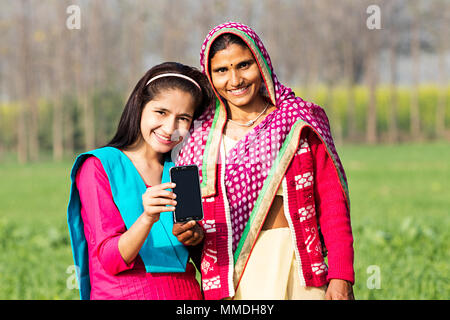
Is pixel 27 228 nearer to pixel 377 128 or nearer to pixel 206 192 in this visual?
pixel 206 192

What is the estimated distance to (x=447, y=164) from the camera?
17.2m

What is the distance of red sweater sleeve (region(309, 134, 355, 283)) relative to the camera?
2.26m

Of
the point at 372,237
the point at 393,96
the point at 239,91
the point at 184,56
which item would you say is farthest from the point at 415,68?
the point at 239,91

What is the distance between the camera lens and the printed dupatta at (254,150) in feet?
7.64

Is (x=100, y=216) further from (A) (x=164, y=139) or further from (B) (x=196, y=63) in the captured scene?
(B) (x=196, y=63)

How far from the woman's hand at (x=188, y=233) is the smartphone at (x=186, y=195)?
2.2 inches

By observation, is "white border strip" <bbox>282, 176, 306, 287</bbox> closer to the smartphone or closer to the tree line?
the smartphone

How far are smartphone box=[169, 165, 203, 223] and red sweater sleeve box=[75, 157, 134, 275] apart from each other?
28cm

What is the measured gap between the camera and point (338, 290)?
89.2 inches

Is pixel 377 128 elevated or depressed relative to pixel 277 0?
depressed

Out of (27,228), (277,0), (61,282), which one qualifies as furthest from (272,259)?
(277,0)

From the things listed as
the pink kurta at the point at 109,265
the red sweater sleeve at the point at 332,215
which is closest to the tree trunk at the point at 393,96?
the red sweater sleeve at the point at 332,215

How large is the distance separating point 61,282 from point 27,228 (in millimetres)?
3067

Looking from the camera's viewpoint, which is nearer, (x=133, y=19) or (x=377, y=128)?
(x=133, y=19)
